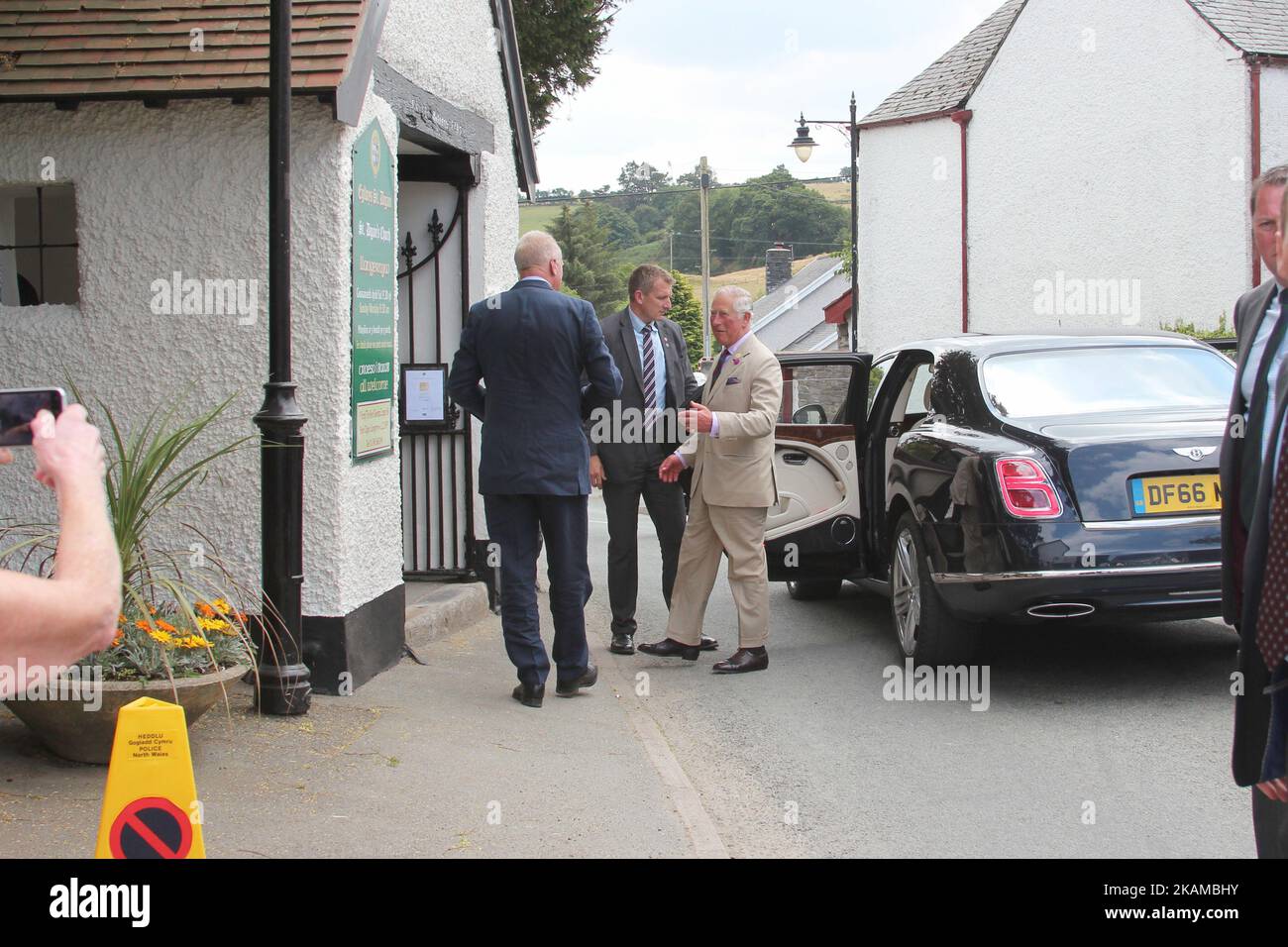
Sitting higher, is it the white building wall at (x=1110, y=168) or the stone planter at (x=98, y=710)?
the white building wall at (x=1110, y=168)

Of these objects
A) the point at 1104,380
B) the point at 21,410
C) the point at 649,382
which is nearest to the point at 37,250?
the point at 649,382

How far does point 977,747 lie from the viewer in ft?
19.6

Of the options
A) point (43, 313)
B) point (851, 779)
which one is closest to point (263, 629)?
point (43, 313)

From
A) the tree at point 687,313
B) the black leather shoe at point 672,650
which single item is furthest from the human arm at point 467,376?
the tree at point 687,313

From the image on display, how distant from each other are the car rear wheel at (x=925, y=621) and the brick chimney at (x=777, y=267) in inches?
2476

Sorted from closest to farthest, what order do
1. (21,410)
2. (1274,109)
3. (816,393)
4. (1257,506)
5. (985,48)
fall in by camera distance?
(21,410)
(1257,506)
(1274,109)
(816,393)
(985,48)

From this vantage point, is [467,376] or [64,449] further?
[467,376]

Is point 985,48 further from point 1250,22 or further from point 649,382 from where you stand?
point 649,382

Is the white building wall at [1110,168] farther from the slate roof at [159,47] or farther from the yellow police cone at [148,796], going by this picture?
the yellow police cone at [148,796]

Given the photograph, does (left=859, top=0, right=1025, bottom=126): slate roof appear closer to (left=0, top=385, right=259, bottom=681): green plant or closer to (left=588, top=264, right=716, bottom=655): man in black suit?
(left=588, top=264, right=716, bottom=655): man in black suit

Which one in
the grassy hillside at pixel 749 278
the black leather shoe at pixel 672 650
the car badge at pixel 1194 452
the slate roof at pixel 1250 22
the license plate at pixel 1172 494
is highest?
the grassy hillside at pixel 749 278

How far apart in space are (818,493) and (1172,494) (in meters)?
2.52

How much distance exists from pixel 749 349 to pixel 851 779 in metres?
2.73

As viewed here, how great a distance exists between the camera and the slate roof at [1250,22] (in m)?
21.5
